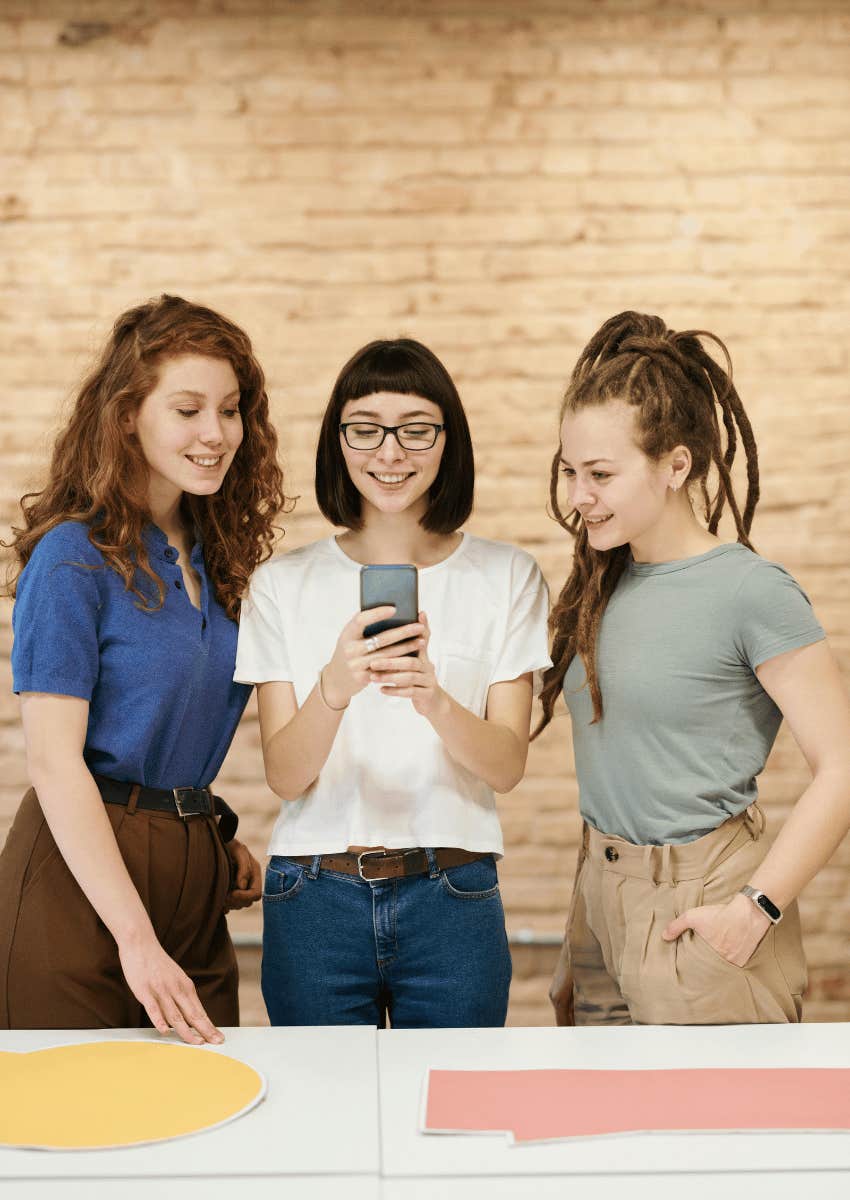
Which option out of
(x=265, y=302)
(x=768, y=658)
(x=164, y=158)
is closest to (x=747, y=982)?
(x=768, y=658)

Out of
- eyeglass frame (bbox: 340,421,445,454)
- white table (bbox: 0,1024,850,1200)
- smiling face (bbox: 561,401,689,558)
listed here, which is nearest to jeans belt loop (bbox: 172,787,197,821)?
white table (bbox: 0,1024,850,1200)

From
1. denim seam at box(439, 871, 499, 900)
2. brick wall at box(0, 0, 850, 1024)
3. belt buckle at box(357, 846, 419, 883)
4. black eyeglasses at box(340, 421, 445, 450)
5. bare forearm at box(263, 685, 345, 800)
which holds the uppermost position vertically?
brick wall at box(0, 0, 850, 1024)

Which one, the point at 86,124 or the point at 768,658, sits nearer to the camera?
the point at 768,658

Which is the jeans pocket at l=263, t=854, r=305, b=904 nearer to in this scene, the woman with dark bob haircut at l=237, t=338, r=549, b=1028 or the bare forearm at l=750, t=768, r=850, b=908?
the woman with dark bob haircut at l=237, t=338, r=549, b=1028

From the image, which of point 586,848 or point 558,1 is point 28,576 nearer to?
point 586,848

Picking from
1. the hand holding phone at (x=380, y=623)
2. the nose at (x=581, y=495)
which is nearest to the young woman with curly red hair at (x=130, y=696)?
the hand holding phone at (x=380, y=623)

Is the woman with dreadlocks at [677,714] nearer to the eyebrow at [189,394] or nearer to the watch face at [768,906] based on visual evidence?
the watch face at [768,906]

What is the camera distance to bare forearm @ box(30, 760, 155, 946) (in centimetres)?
175

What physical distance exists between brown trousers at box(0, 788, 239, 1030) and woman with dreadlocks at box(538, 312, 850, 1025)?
0.62m

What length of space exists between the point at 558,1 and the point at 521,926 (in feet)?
7.91

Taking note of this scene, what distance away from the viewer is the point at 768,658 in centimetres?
179

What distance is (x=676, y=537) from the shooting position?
76.7 inches

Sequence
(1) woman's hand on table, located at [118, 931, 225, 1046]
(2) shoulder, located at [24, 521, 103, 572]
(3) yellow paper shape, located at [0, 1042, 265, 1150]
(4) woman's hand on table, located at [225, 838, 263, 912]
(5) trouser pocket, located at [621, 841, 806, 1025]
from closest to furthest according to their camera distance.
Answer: (3) yellow paper shape, located at [0, 1042, 265, 1150], (1) woman's hand on table, located at [118, 931, 225, 1046], (5) trouser pocket, located at [621, 841, 806, 1025], (2) shoulder, located at [24, 521, 103, 572], (4) woman's hand on table, located at [225, 838, 263, 912]

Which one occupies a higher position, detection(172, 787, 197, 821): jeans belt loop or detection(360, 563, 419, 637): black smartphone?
detection(360, 563, 419, 637): black smartphone
